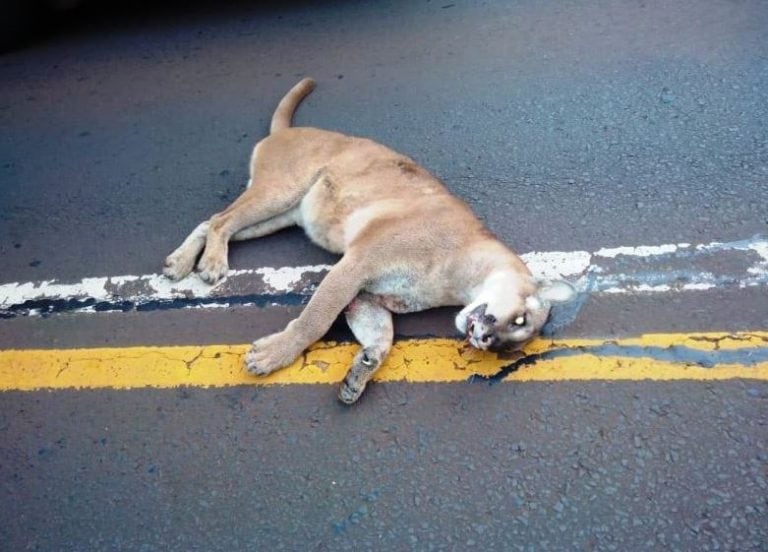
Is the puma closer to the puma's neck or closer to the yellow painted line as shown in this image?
the puma's neck

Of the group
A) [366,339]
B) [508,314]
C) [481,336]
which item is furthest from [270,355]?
[508,314]

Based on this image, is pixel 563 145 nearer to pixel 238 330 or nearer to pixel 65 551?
pixel 238 330

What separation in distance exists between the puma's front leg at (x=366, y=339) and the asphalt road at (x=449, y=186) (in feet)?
0.31

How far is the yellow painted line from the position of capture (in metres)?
3.13

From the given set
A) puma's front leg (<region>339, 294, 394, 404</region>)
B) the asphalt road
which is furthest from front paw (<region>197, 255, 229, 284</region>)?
puma's front leg (<region>339, 294, 394, 404</region>)

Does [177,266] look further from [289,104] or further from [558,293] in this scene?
[558,293]

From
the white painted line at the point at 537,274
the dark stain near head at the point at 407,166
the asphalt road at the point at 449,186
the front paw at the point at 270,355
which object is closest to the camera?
the asphalt road at the point at 449,186

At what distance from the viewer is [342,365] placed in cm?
332

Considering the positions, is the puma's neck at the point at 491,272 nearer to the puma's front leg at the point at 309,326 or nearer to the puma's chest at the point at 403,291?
the puma's chest at the point at 403,291

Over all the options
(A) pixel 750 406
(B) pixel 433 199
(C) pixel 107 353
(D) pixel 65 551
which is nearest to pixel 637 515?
(A) pixel 750 406

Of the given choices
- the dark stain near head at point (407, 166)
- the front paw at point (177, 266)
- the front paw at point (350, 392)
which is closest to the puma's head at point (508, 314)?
the front paw at point (350, 392)

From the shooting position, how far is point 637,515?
2609 mm

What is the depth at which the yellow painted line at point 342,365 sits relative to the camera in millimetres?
3129

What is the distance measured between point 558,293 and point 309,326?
1.20 m
